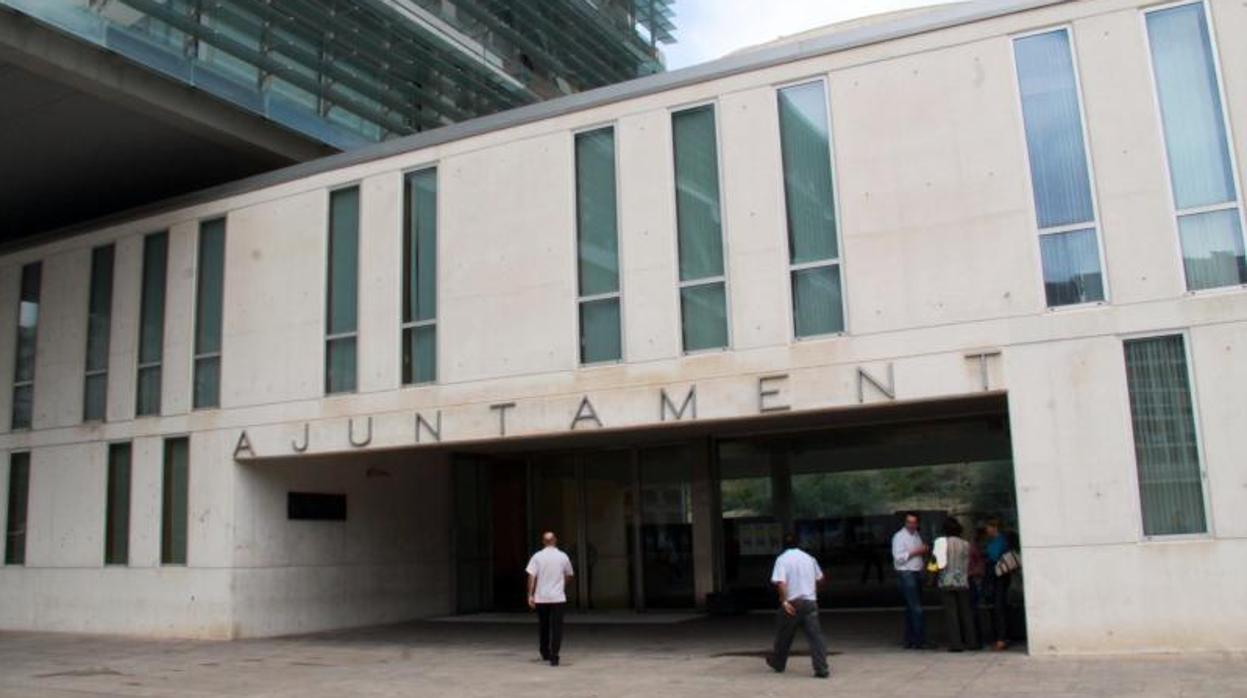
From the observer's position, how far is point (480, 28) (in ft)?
93.4

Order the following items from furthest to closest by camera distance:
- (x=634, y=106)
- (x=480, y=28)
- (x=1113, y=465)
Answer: (x=480, y=28) → (x=634, y=106) → (x=1113, y=465)

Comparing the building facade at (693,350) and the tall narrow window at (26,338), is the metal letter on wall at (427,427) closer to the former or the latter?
the building facade at (693,350)

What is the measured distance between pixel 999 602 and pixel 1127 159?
5.00 m

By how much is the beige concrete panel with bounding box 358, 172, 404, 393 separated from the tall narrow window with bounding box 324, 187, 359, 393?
24cm

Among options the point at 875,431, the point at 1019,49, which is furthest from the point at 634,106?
the point at 875,431

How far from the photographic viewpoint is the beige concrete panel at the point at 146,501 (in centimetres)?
1703

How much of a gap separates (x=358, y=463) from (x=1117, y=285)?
11957 mm

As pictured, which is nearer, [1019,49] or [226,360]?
[1019,49]

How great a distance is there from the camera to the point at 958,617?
1227 centimetres

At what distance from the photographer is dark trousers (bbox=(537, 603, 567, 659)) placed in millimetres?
12305

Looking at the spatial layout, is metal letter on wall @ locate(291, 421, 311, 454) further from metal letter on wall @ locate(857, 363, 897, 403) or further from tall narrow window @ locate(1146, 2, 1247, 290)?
tall narrow window @ locate(1146, 2, 1247, 290)

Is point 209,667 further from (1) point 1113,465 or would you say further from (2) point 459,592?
(1) point 1113,465

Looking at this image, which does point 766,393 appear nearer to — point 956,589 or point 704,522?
point 956,589

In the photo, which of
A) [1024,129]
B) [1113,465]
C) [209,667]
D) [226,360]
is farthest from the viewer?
[226,360]
